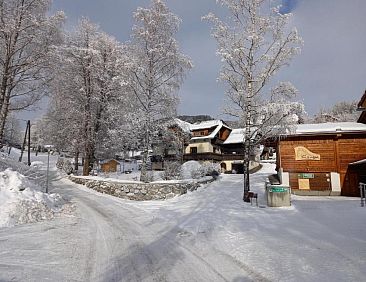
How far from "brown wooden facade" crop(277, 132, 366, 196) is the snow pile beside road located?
19.8 m

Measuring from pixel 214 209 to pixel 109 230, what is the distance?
6042 millimetres

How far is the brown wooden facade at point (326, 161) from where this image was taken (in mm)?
23403

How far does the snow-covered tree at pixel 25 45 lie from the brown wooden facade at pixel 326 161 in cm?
2053

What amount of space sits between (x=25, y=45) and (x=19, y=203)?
11.4 meters

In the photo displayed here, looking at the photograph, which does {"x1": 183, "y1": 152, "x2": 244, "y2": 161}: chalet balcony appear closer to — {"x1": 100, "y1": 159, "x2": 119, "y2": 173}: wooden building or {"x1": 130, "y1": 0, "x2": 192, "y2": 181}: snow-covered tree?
{"x1": 100, "y1": 159, "x2": 119, "y2": 173}: wooden building

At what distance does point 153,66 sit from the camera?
20844 millimetres

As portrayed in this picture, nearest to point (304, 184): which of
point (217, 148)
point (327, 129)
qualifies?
point (327, 129)

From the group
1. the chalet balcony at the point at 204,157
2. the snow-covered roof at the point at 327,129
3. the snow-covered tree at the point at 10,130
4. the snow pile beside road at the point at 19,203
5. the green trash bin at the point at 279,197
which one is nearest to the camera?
the snow pile beside road at the point at 19,203

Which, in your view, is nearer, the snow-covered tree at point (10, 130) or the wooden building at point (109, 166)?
the wooden building at point (109, 166)

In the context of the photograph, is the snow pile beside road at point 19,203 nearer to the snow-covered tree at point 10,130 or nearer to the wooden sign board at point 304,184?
the wooden sign board at point 304,184

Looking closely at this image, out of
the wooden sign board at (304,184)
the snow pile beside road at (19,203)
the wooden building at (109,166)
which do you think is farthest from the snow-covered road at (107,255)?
the wooden building at (109,166)

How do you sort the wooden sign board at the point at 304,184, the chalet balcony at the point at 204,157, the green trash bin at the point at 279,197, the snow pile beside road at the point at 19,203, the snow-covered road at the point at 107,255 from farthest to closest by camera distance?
the chalet balcony at the point at 204,157
the wooden sign board at the point at 304,184
the green trash bin at the point at 279,197
the snow pile beside road at the point at 19,203
the snow-covered road at the point at 107,255

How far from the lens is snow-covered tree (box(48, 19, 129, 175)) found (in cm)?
2516

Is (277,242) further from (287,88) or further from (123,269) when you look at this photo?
(287,88)
